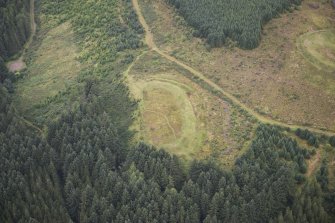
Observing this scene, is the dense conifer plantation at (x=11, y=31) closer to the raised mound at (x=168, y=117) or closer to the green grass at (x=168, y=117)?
the green grass at (x=168, y=117)

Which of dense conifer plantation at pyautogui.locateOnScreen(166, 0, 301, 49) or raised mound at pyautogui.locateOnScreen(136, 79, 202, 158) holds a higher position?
dense conifer plantation at pyautogui.locateOnScreen(166, 0, 301, 49)

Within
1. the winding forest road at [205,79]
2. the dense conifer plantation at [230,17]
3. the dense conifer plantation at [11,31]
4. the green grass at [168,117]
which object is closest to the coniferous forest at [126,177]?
the winding forest road at [205,79]

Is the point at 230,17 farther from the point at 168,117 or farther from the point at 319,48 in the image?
the point at 168,117

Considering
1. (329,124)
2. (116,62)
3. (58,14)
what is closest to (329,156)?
(329,124)

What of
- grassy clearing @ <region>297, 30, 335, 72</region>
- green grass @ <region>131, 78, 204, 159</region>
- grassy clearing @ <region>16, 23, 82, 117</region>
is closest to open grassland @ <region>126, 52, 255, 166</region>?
green grass @ <region>131, 78, 204, 159</region>

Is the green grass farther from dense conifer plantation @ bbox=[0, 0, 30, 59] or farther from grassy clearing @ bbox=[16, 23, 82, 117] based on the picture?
dense conifer plantation @ bbox=[0, 0, 30, 59]
